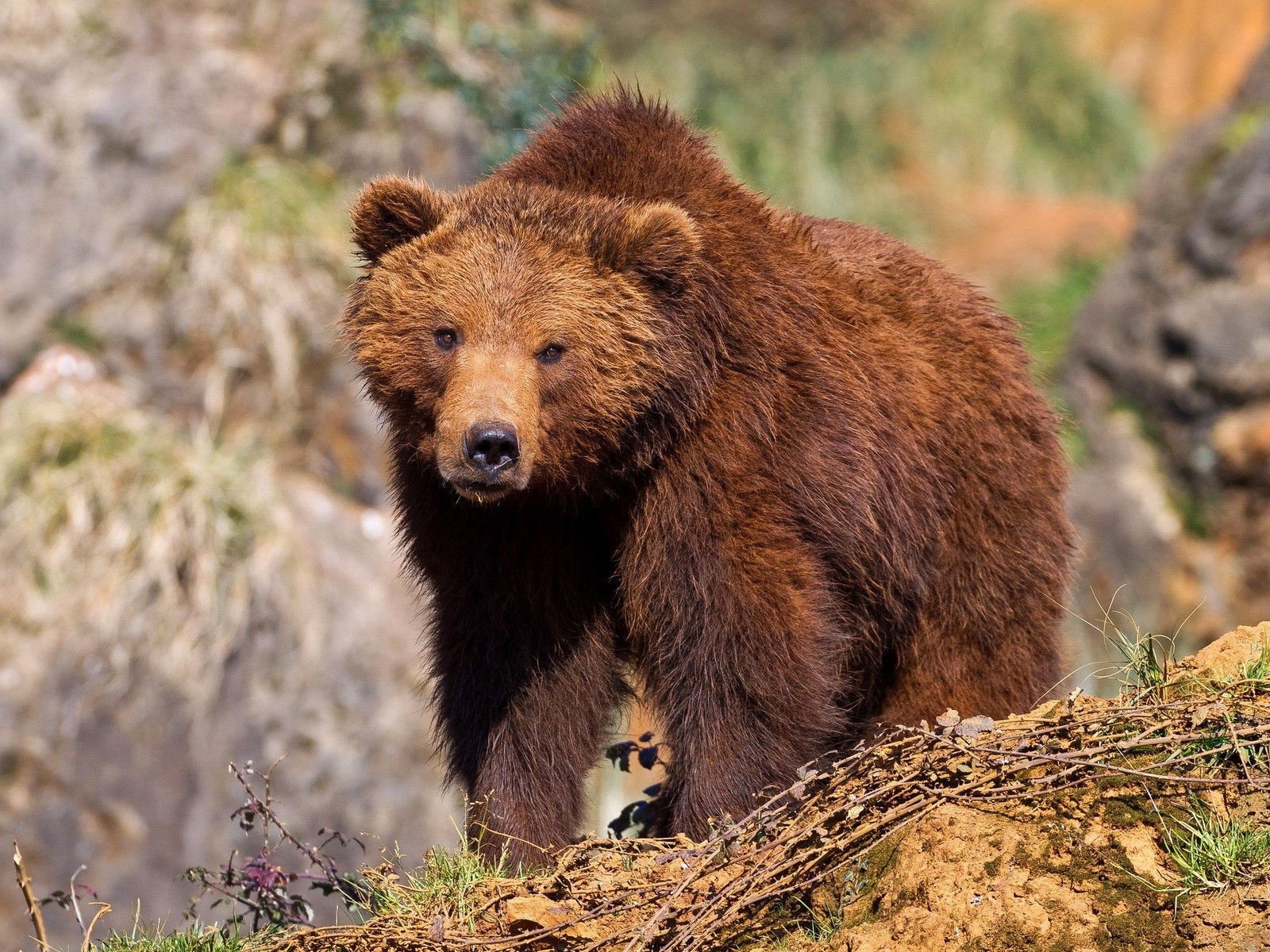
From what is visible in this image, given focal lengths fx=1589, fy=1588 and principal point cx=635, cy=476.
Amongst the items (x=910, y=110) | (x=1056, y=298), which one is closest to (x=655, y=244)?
(x=1056, y=298)

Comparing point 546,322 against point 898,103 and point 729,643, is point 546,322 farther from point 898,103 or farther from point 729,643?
point 898,103

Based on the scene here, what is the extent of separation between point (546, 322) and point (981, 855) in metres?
1.83

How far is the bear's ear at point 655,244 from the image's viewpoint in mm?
4367

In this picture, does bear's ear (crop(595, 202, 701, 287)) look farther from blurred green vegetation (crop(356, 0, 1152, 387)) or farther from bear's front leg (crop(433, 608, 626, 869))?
blurred green vegetation (crop(356, 0, 1152, 387))

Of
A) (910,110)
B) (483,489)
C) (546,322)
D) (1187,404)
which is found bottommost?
(483,489)

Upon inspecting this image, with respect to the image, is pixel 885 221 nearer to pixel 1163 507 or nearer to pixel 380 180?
pixel 1163 507

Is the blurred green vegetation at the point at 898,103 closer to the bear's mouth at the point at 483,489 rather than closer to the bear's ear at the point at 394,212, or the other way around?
the bear's ear at the point at 394,212

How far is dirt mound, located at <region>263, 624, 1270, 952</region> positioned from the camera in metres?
3.51

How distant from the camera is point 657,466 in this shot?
4.50 metres

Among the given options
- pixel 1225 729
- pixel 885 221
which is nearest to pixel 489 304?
pixel 1225 729

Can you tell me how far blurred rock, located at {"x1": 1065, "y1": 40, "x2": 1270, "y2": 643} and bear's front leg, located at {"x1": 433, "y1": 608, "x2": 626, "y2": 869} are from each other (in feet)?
24.3

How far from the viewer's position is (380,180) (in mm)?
4645

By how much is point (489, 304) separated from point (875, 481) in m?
1.24

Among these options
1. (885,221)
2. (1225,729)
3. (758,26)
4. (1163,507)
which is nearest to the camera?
(1225,729)
